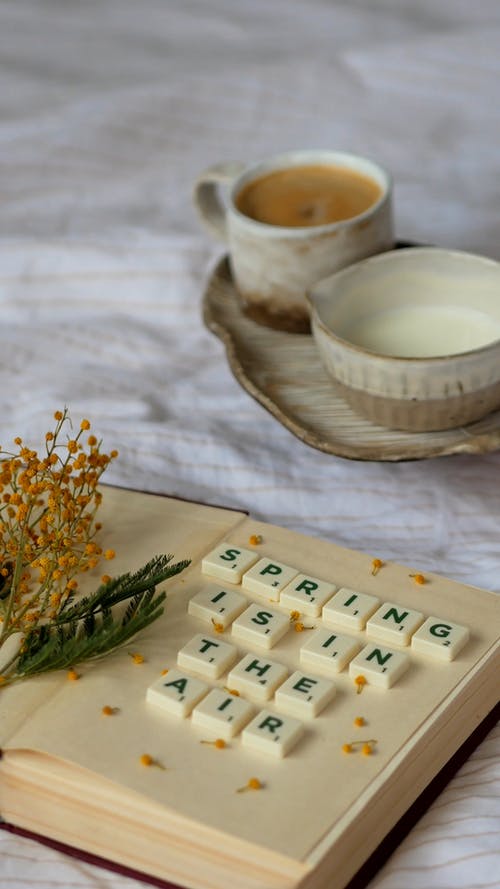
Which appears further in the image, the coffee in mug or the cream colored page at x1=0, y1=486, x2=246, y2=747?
the coffee in mug

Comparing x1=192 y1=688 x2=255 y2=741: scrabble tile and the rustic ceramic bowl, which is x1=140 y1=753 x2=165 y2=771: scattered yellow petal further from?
the rustic ceramic bowl

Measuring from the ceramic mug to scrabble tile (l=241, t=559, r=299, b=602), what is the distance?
25 cm

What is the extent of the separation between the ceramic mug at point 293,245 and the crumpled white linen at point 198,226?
0.07 meters

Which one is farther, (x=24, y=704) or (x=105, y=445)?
(x=105, y=445)

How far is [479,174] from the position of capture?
105 cm

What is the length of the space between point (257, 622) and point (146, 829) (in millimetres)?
114

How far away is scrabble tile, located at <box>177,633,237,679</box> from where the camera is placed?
0.55m

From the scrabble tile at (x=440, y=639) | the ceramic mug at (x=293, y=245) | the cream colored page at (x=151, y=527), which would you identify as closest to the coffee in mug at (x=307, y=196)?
the ceramic mug at (x=293, y=245)

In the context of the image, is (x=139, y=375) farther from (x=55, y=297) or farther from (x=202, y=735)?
(x=202, y=735)

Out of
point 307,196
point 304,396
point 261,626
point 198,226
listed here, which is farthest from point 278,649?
point 198,226

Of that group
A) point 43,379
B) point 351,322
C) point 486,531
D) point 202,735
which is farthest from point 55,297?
point 202,735

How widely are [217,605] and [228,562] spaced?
3 centimetres

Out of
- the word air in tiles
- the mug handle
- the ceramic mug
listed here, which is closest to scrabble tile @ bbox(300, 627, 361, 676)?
the word air in tiles

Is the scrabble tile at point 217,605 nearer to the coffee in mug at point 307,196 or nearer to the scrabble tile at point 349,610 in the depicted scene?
the scrabble tile at point 349,610
